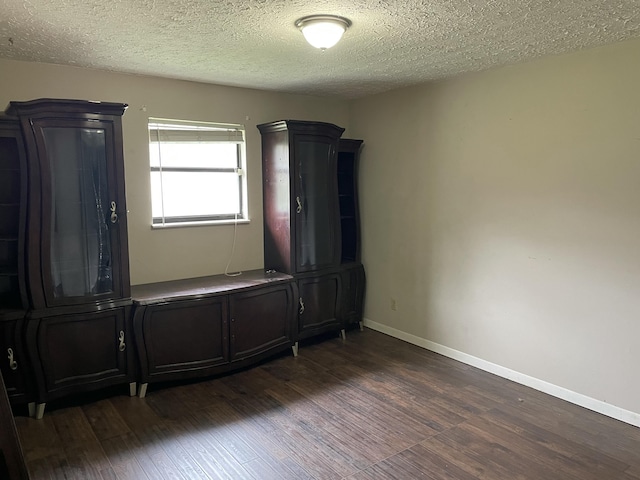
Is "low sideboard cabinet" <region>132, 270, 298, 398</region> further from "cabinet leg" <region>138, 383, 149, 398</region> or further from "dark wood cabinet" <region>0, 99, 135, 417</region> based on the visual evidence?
"dark wood cabinet" <region>0, 99, 135, 417</region>

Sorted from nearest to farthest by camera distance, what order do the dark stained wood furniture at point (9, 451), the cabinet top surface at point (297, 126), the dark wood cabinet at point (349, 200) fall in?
the dark stained wood furniture at point (9, 451) < the cabinet top surface at point (297, 126) < the dark wood cabinet at point (349, 200)

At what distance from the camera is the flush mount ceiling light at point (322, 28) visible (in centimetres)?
239

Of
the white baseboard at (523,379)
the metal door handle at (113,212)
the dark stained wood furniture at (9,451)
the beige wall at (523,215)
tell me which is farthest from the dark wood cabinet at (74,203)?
the white baseboard at (523,379)

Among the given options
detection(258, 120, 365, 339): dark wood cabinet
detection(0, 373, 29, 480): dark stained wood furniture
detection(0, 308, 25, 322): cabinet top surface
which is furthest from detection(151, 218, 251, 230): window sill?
detection(0, 373, 29, 480): dark stained wood furniture

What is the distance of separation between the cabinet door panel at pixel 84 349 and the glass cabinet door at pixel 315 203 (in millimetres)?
1579

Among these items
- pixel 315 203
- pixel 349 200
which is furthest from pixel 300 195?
pixel 349 200

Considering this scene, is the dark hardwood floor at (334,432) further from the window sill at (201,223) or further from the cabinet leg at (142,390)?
the window sill at (201,223)

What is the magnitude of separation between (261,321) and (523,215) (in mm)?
2173

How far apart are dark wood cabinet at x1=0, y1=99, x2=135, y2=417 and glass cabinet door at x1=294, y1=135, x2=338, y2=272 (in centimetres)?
147

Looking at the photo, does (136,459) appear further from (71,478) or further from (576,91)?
(576,91)

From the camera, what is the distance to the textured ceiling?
2.24 meters

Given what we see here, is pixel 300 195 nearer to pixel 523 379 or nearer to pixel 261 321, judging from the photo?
pixel 261 321

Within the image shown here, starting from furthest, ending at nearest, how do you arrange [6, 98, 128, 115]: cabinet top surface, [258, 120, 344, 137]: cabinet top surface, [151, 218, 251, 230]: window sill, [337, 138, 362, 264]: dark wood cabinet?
1. [337, 138, 362, 264]: dark wood cabinet
2. [258, 120, 344, 137]: cabinet top surface
3. [151, 218, 251, 230]: window sill
4. [6, 98, 128, 115]: cabinet top surface

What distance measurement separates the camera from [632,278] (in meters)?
2.89
